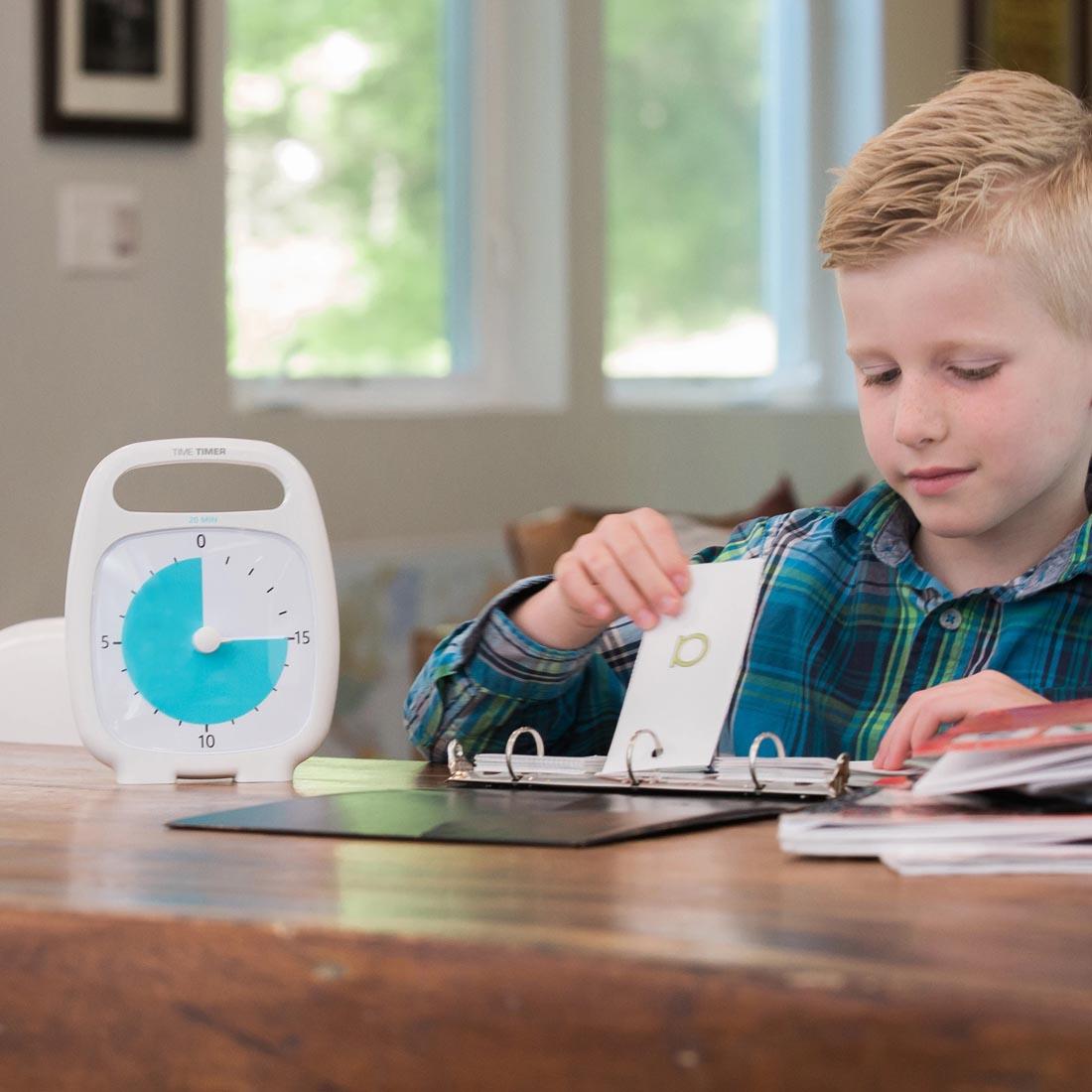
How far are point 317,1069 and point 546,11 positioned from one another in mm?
3281

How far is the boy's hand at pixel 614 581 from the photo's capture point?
44.8 inches

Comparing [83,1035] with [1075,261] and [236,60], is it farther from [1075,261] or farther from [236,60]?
[236,60]

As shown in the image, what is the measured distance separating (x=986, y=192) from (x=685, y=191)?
2988 mm

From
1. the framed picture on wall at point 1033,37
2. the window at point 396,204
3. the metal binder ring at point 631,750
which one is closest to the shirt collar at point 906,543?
the metal binder ring at point 631,750

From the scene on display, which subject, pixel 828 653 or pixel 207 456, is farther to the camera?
pixel 828 653

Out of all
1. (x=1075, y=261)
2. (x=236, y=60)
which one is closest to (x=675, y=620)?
(x=1075, y=261)

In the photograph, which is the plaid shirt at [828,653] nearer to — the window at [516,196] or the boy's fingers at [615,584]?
the boy's fingers at [615,584]

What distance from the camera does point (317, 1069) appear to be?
2.33 ft

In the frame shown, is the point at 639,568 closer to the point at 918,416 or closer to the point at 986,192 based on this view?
the point at 918,416

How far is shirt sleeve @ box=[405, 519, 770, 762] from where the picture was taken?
1.31 metres

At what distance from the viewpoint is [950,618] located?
136cm

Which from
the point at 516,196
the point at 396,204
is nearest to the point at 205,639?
the point at 396,204

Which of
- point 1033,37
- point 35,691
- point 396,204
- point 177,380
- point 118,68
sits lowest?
point 35,691

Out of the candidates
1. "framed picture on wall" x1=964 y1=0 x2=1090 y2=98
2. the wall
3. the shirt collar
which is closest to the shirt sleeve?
the shirt collar
